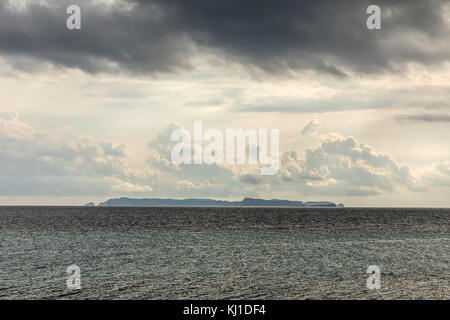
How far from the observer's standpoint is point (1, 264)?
4269 centimetres

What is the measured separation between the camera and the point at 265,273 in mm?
38156

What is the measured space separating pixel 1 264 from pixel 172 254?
1783 cm

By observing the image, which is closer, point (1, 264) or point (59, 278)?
point (59, 278)

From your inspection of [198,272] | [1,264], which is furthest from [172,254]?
[1,264]

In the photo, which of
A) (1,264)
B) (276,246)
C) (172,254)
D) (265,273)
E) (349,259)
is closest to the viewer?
(265,273)

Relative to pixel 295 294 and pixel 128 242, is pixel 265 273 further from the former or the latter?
pixel 128 242
